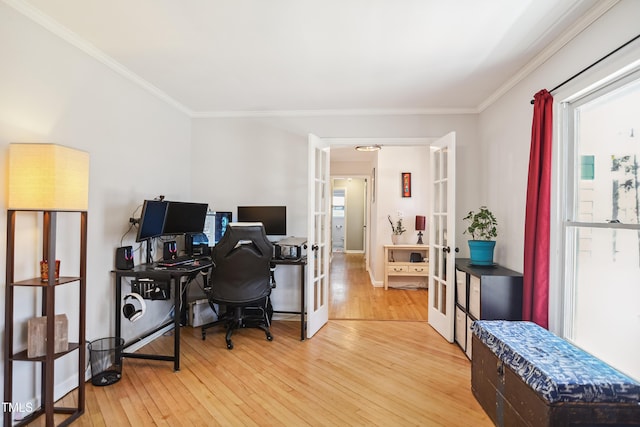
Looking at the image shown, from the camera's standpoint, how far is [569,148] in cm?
235

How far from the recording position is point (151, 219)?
3.05 metres

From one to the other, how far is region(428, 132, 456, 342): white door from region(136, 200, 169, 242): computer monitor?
2.79 meters

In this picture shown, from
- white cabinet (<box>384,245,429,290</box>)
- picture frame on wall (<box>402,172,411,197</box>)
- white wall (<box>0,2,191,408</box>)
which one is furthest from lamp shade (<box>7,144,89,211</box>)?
picture frame on wall (<box>402,172,411,197</box>)

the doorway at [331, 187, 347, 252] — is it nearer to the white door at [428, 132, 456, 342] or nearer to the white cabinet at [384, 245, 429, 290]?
the white cabinet at [384, 245, 429, 290]

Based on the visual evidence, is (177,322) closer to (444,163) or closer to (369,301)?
(369,301)

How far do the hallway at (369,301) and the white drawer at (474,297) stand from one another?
Answer: 1.25 meters

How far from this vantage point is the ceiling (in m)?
2.09

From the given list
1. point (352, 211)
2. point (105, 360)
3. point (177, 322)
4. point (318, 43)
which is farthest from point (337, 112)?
point (352, 211)

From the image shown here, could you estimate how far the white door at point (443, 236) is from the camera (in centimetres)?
356

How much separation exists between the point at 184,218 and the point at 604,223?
3356mm

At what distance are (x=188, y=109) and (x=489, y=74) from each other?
3.24 meters

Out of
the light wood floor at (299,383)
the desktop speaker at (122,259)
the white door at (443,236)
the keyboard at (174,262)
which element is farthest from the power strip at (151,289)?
the white door at (443,236)

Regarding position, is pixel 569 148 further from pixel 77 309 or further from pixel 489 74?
pixel 77 309

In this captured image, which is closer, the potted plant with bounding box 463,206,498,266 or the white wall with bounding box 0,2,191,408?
the white wall with bounding box 0,2,191,408
